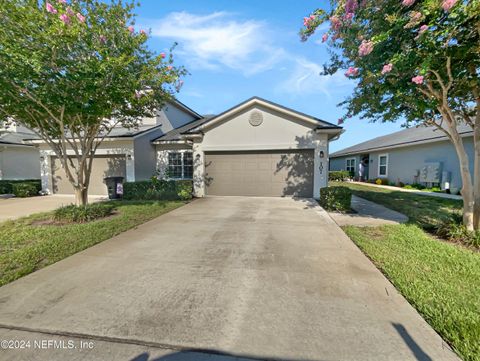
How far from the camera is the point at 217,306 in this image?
2.71m

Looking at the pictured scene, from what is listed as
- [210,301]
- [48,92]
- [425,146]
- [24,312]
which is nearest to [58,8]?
[48,92]

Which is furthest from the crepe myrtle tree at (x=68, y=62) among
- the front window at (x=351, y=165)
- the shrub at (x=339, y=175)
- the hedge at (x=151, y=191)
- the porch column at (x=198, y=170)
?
the front window at (x=351, y=165)

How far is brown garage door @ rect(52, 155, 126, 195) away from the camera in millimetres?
12500

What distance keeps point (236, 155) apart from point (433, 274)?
9174 mm

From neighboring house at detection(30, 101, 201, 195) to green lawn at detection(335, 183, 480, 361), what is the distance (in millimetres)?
11038

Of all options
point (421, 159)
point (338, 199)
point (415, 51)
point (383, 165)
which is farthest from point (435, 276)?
point (383, 165)

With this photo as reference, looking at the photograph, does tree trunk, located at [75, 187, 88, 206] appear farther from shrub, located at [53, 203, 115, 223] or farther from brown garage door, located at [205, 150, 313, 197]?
brown garage door, located at [205, 150, 313, 197]

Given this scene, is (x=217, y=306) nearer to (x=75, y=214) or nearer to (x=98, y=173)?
(x=75, y=214)

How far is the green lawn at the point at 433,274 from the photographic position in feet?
7.50

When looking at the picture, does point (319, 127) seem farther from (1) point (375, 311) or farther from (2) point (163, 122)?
(2) point (163, 122)

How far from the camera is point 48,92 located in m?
5.48

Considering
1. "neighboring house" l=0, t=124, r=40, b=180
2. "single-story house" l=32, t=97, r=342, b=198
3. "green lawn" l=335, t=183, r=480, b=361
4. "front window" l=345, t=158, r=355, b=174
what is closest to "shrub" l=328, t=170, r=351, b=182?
"front window" l=345, t=158, r=355, b=174

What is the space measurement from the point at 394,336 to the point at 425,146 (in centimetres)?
1612

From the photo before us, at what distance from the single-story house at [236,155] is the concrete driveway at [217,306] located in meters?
6.42
